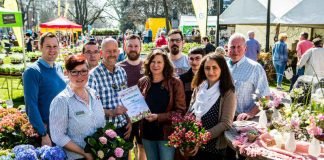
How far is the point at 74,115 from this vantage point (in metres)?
2.81

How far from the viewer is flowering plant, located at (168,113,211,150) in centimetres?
308

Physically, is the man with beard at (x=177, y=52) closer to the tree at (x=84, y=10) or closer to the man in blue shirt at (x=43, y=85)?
the man in blue shirt at (x=43, y=85)

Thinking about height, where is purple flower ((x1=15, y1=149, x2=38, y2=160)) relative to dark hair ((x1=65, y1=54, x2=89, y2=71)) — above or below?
below

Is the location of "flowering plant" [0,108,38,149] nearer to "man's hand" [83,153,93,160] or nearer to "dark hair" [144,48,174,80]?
"man's hand" [83,153,93,160]

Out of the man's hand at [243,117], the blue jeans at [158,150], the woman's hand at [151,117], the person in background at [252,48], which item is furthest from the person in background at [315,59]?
the woman's hand at [151,117]

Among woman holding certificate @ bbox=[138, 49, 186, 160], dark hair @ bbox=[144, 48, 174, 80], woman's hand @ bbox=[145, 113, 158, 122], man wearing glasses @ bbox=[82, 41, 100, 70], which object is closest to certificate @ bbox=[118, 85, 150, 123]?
woman's hand @ bbox=[145, 113, 158, 122]

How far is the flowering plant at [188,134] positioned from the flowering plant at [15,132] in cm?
160

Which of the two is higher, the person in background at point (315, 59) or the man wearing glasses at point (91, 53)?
the man wearing glasses at point (91, 53)

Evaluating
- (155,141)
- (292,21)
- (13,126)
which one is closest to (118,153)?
(155,141)

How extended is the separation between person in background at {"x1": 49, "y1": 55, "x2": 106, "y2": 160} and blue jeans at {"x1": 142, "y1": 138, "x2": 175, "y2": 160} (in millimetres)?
A: 1074

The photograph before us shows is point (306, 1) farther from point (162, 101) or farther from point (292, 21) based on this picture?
point (162, 101)

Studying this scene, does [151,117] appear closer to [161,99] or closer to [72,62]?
[161,99]

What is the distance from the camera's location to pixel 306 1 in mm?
11180

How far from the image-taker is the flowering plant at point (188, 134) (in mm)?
3080
